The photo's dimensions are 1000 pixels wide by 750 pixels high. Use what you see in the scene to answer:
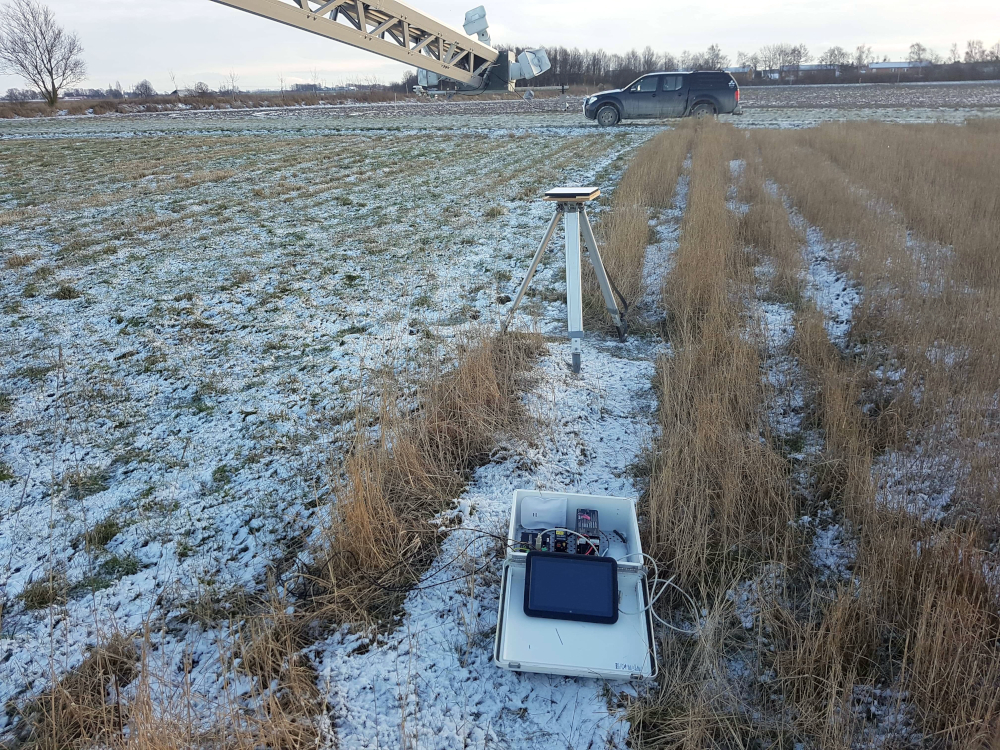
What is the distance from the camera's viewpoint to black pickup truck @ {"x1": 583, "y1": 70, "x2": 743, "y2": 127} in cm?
1761

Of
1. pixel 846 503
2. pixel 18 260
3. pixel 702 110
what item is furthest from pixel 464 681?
pixel 702 110

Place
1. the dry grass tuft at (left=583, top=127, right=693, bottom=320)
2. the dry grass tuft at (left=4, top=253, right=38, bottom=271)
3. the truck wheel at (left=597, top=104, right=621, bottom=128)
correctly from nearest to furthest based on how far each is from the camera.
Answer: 1. the dry grass tuft at (left=583, top=127, right=693, bottom=320)
2. the dry grass tuft at (left=4, top=253, right=38, bottom=271)
3. the truck wheel at (left=597, top=104, right=621, bottom=128)

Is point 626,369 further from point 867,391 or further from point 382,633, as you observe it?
point 382,633

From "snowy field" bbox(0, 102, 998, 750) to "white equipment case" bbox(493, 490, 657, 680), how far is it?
10 centimetres

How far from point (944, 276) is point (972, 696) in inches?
154

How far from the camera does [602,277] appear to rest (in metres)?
3.94

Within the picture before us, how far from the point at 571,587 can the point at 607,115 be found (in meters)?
18.5

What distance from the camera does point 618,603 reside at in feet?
6.40

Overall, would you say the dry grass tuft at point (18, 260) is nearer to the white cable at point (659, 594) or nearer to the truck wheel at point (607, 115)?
the white cable at point (659, 594)

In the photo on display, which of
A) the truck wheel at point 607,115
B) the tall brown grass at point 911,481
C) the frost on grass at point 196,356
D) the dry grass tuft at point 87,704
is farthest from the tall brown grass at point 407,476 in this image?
the truck wheel at point 607,115

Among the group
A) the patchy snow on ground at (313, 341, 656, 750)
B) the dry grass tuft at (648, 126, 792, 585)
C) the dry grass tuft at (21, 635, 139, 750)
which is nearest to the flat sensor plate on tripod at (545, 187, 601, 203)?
the dry grass tuft at (648, 126, 792, 585)

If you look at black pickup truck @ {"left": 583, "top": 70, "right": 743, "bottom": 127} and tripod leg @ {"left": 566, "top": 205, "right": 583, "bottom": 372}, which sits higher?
black pickup truck @ {"left": 583, "top": 70, "right": 743, "bottom": 127}

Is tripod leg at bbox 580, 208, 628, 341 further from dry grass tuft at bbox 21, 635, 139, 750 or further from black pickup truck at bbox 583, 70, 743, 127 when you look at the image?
black pickup truck at bbox 583, 70, 743, 127

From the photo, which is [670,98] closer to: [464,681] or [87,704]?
[464,681]
